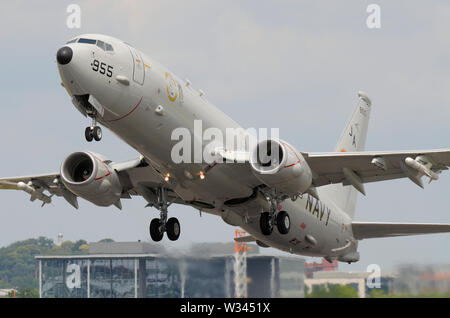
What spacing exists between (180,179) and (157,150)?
182 cm

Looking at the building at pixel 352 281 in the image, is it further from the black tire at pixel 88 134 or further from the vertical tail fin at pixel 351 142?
the black tire at pixel 88 134

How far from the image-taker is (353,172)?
31.4 meters

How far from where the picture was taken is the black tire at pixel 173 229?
32.9 meters

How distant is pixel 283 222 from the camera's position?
31.1 metres

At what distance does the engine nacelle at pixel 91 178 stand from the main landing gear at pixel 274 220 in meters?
5.70

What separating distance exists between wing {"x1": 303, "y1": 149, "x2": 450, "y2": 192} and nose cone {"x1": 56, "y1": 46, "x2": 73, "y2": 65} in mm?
9210

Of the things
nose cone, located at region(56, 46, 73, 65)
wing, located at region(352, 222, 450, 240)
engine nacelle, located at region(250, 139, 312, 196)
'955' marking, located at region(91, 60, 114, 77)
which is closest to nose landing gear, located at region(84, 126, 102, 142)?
'955' marking, located at region(91, 60, 114, 77)

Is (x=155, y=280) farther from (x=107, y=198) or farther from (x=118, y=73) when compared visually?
(x=118, y=73)

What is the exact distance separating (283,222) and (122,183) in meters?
6.42

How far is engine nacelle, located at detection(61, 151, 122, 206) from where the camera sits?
103ft

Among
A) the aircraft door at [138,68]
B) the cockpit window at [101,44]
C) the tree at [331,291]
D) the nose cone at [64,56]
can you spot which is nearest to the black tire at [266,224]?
the tree at [331,291]

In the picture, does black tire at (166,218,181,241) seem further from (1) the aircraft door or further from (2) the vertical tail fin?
(2) the vertical tail fin
